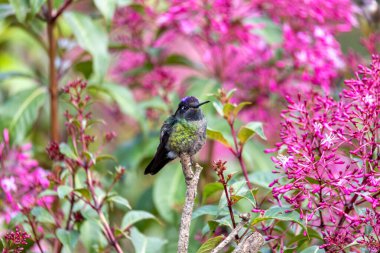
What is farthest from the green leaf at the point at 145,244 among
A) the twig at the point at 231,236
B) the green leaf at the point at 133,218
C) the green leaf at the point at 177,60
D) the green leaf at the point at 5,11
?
the green leaf at the point at 177,60

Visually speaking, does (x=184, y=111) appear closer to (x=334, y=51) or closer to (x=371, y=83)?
(x=371, y=83)

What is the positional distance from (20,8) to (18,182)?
2.52ft

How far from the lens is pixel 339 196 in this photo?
199cm

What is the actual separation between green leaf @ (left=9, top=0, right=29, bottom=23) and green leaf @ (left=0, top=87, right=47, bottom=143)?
507 millimetres

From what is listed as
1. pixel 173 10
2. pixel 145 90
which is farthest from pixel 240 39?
pixel 145 90

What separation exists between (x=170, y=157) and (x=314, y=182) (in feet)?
2.01

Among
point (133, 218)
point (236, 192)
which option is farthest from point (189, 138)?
point (236, 192)

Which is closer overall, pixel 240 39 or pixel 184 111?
pixel 184 111

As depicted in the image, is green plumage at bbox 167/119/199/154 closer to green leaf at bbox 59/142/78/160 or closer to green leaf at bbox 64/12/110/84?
green leaf at bbox 59/142/78/160

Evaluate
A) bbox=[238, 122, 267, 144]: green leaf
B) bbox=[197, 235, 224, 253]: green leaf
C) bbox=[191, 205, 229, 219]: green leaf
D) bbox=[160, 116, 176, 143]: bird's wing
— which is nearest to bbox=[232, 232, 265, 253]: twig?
bbox=[197, 235, 224, 253]: green leaf

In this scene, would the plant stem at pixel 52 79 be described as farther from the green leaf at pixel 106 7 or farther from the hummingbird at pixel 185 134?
the hummingbird at pixel 185 134

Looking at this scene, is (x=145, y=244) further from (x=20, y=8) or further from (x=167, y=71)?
(x=167, y=71)

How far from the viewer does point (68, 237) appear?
92.5 inches

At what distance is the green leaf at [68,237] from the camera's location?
2.30 metres
